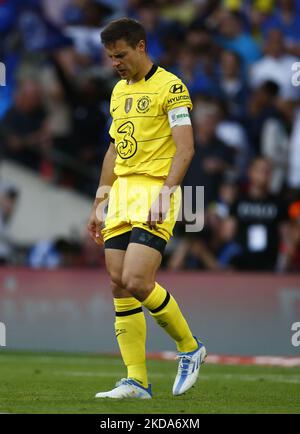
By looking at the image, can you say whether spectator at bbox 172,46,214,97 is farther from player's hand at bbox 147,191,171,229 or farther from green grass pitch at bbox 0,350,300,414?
player's hand at bbox 147,191,171,229

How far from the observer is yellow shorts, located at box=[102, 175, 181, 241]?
745cm

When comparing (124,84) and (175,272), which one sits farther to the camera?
(175,272)

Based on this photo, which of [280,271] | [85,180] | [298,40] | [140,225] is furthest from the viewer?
[298,40]

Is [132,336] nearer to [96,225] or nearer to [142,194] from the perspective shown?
[96,225]

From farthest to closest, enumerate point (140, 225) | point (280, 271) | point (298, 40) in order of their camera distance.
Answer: point (298, 40) → point (280, 271) → point (140, 225)

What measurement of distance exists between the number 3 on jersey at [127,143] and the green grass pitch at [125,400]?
1.68 meters

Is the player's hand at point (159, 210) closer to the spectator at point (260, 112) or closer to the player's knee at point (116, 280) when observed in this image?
the player's knee at point (116, 280)

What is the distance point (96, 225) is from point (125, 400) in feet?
4.39

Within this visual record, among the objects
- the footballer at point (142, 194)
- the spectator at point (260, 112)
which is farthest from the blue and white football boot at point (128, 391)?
the spectator at point (260, 112)

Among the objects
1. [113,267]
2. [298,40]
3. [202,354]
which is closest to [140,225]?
[113,267]

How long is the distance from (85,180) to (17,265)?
5.19ft

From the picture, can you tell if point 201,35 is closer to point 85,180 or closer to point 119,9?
point 119,9

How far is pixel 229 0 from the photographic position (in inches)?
631

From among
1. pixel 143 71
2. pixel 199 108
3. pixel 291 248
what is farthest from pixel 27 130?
pixel 143 71
